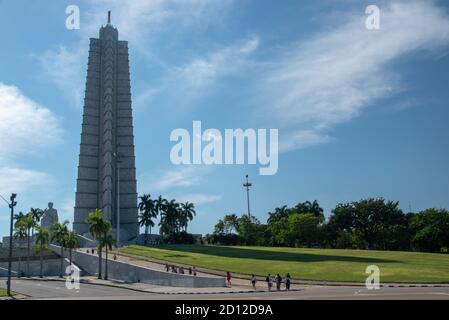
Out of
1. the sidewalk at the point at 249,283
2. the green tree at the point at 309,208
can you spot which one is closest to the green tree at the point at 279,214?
the green tree at the point at 309,208

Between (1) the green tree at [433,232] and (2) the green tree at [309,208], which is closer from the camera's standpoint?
(1) the green tree at [433,232]

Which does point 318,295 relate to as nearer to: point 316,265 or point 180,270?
point 180,270

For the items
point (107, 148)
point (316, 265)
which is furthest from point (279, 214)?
point (316, 265)

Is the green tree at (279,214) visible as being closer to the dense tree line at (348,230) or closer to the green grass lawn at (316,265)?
the dense tree line at (348,230)

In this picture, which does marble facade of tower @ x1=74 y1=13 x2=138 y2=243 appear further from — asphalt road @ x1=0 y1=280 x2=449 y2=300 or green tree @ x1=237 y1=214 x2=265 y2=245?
asphalt road @ x1=0 y1=280 x2=449 y2=300

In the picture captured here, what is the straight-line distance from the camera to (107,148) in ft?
363

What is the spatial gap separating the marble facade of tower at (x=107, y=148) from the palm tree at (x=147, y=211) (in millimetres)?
3379

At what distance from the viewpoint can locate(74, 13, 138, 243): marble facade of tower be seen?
110 m

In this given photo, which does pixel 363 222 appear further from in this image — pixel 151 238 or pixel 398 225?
pixel 151 238

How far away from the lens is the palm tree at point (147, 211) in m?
117

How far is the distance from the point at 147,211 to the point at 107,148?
18302 millimetres

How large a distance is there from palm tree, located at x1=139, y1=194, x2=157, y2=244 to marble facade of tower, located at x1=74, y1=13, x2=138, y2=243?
3379mm

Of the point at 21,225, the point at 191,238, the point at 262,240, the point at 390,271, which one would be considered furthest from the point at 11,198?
the point at 262,240
